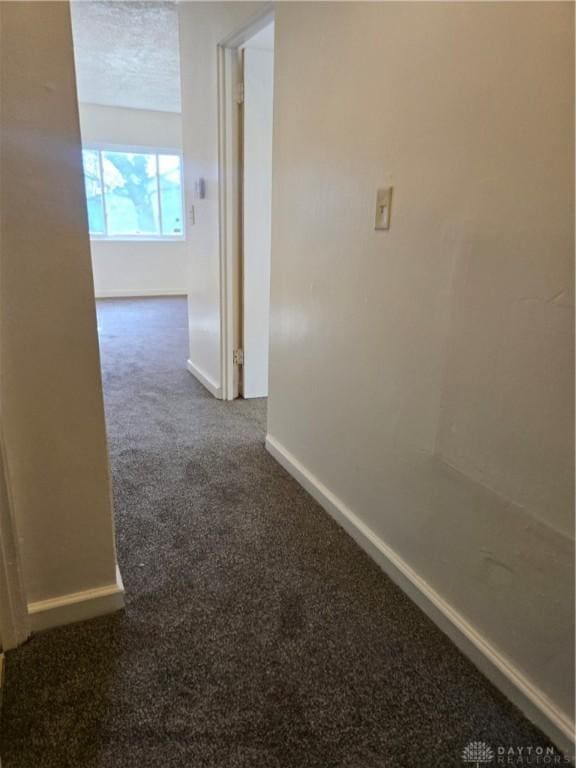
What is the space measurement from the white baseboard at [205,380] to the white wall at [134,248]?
3166 mm

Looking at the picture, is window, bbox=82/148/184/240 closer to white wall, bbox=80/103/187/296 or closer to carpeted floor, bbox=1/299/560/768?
white wall, bbox=80/103/187/296

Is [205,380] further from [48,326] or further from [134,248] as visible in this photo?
[134,248]

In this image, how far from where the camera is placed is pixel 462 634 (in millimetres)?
1306

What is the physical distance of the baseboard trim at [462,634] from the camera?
1075mm

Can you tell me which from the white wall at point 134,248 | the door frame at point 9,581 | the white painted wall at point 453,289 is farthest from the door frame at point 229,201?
the white wall at point 134,248

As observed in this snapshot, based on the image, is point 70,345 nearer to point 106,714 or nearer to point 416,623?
point 106,714

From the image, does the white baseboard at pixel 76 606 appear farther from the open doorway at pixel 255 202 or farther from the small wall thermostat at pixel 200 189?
the small wall thermostat at pixel 200 189

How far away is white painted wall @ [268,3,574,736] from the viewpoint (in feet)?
3.26

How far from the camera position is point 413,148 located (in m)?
1.32

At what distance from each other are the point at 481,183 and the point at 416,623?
1206 millimetres

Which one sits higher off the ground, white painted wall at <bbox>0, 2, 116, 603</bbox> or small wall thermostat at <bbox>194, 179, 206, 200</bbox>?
small wall thermostat at <bbox>194, 179, 206, 200</bbox>

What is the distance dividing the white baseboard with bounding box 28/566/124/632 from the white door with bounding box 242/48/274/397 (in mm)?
1751

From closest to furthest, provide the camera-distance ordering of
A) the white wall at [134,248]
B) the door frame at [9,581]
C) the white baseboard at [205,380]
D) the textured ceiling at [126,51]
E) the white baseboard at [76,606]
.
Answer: the door frame at [9,581], the white baseboard at [76,606], the white baseboard at [205,380], the textured ceiling at [126,51], the white wall at [134,248]

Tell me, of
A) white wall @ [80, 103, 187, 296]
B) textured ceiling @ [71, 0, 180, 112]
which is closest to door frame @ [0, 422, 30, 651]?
textured ceiling @ [71, 0, 180, 112]
